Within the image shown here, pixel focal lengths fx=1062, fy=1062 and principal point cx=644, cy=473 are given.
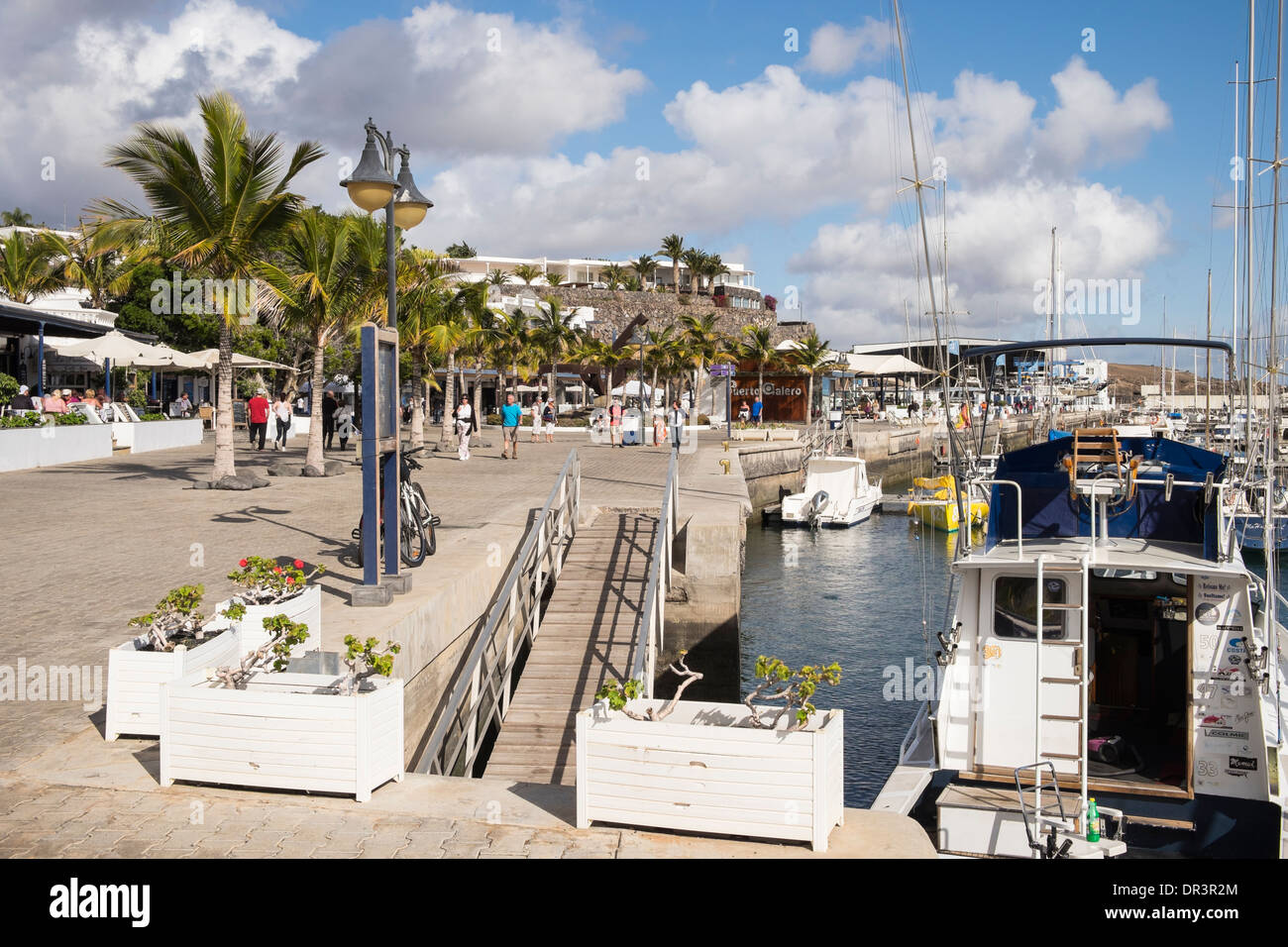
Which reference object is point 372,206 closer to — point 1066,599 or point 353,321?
point 1066,599

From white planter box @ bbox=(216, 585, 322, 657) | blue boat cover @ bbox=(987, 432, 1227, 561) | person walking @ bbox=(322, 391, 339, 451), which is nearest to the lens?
white planter box @ bbox=(216, 585, 322, 657)

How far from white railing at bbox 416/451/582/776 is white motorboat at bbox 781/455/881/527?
18.3 meters

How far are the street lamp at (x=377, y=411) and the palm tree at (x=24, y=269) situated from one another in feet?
141

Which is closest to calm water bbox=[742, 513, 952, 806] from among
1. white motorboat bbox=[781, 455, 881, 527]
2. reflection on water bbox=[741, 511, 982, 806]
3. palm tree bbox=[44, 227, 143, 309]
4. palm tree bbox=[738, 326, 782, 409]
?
reflection on water bbox=[741, 511, 982, 806]

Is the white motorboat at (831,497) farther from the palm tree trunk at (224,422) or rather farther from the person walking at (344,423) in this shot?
the palm tree trunk at (224,422)

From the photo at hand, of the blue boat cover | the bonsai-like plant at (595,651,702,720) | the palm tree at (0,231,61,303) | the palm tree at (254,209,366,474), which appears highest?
the palm tree at (0,231,61,303)

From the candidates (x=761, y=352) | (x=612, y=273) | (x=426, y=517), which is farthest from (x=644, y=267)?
(x=426, y=517)

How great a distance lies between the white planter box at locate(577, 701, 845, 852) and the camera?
17.9 ft

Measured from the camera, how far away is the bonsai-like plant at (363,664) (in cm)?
646

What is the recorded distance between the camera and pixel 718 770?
5.54 m

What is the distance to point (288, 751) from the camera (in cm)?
615

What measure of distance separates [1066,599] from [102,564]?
10.6 metres

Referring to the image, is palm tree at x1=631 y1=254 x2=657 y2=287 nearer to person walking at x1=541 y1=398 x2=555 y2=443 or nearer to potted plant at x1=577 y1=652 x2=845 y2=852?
person walking at x1=541 y1=398 x2=555 y2=443
